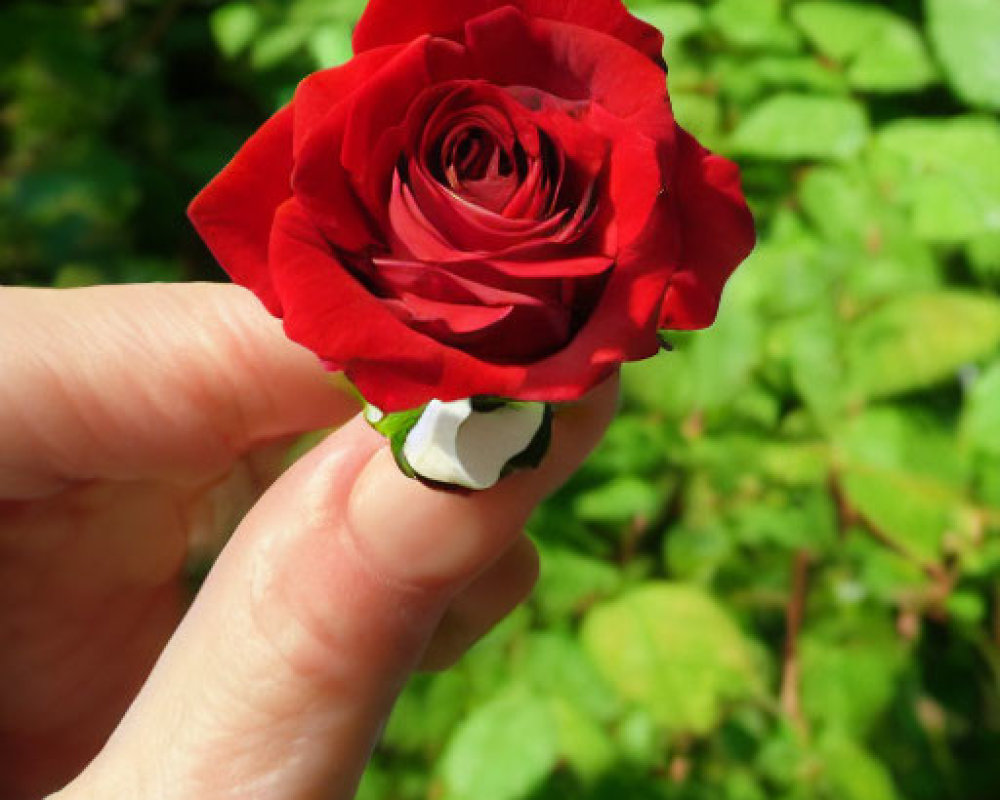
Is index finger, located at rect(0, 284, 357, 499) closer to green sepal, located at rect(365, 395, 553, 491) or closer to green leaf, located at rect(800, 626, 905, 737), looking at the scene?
green sepal, located at rect(365, 395, 553, 491)

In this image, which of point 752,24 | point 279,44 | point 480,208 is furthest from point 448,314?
point 279,44

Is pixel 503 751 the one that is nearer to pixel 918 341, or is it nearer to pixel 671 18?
pixel 918 341

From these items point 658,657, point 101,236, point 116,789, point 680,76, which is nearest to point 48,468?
point 116,789

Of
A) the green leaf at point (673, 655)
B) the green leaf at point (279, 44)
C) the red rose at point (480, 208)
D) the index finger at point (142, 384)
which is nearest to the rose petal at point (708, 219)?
the red rose at point (480, 208)

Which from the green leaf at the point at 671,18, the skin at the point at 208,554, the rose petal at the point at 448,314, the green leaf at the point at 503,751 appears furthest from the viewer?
the green leaf at the point at 671,18

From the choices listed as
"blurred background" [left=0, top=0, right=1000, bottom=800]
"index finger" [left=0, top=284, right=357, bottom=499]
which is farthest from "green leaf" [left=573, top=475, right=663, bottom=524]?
"index finger" [left=0, top=284, right=357, bottom=499]

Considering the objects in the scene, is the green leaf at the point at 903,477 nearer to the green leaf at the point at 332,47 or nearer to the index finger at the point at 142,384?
the index finger at the point at 142,384

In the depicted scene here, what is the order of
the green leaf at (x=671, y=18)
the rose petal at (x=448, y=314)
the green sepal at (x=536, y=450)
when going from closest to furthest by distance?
the rose petal at (x=448, y=314) < the green sepal at (x=536, y=450) < the green leaf at (x=671, y=18)
